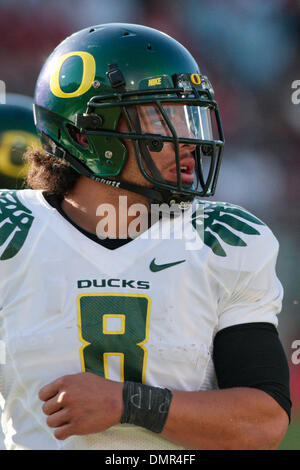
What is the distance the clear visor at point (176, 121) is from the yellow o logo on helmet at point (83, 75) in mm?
170

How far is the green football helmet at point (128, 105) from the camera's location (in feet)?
5.68

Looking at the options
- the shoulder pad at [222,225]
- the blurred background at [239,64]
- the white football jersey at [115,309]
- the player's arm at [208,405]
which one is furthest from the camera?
the blurred background at [239,64]

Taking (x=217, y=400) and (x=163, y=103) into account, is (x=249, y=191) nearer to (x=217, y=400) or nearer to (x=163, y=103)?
(x=163, y=103)

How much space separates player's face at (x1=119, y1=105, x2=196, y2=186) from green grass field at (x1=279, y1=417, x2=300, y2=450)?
Answer: 229 centimetres

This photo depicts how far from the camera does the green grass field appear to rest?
142 inches

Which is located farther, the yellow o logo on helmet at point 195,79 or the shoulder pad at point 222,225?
the yellow o logo on helmet at point 195,79

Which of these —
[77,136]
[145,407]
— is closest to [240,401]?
[145,407]

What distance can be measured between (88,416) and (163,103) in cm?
81

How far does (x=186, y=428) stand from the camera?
1458 millimetres

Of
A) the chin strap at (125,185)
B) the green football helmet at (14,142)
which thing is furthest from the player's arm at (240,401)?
the green football helmet at (14,142)

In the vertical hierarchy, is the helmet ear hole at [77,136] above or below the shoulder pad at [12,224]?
above

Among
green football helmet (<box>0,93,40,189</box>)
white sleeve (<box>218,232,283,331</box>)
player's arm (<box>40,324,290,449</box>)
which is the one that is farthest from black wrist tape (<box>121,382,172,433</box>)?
green football helmet (<box>0,93,40,189</box>)

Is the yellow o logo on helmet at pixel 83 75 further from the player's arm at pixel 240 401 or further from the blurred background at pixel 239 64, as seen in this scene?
the blurred background at pixel 239 64

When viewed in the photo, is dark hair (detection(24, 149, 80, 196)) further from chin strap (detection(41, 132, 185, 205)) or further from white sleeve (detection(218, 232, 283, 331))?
white sleeve (detection(218, 232, 283, 331))
